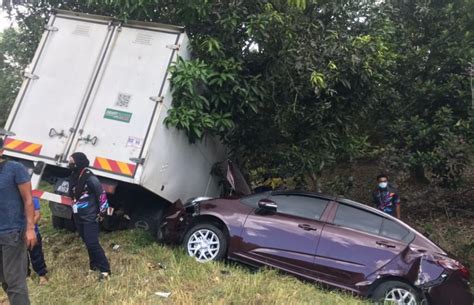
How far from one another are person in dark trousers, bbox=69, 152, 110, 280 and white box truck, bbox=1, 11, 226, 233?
392 mm

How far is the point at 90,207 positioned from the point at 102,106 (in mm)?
1398

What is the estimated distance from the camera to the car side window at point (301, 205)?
21.8 ft

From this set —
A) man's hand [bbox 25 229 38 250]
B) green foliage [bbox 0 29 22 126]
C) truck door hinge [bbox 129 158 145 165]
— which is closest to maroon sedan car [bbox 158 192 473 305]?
truck door hinge [bbox 129 158 145 165]

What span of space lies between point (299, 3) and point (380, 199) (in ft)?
13.4

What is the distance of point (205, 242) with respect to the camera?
21.9 ft

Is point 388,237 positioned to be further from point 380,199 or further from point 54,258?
point 54,258

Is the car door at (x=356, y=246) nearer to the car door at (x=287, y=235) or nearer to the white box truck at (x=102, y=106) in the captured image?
the car door at (x=287, y=235)

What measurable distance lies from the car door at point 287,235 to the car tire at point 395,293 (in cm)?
83

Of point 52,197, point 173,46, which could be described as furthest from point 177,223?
point 173,46

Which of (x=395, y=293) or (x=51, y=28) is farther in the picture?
(x=51, y=28)

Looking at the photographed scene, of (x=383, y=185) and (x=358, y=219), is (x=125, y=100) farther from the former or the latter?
(x=383, y=185)

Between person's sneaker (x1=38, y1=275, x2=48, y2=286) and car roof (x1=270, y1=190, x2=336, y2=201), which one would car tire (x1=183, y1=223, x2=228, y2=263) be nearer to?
car roof (x1=270, y1=190, x2=336, y2=201)

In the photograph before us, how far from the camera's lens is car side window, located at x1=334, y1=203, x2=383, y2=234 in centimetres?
645

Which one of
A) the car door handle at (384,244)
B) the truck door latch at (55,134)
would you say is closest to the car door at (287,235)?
the car door handle at (384,244)
